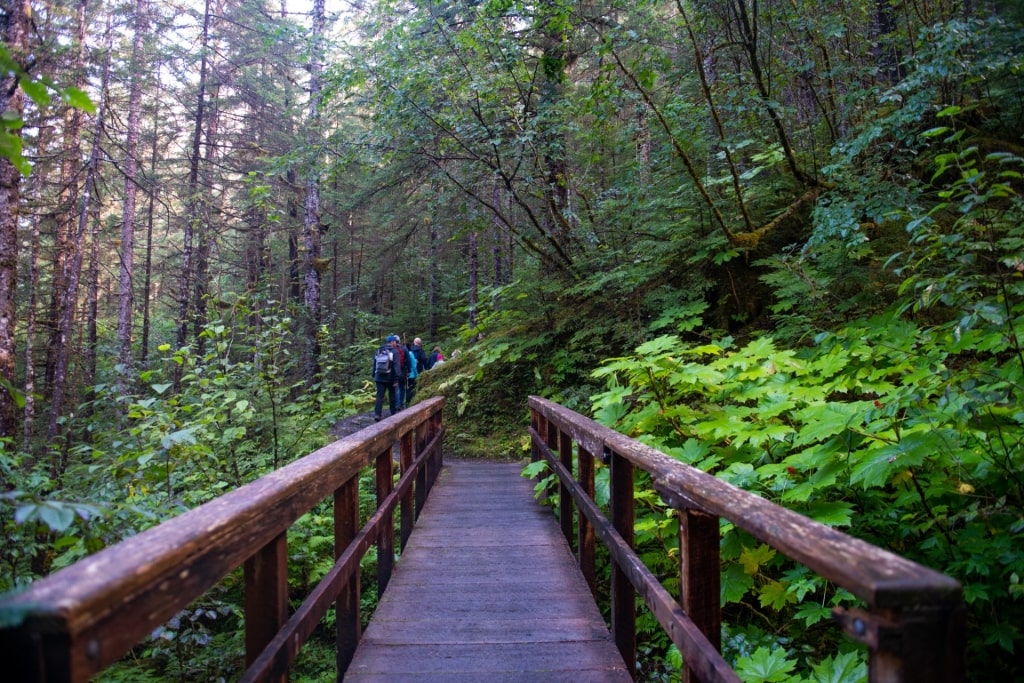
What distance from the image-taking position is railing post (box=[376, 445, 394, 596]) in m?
3.45

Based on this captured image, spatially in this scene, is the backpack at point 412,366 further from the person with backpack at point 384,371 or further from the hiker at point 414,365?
the person with backpack at point 384,371

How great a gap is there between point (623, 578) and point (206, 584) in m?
1.97

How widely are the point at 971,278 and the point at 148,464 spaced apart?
550 cm

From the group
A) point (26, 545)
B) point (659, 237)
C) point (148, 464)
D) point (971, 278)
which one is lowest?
point (26, 545)

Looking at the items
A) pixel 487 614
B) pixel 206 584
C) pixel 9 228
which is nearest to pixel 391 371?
pixel 9 228

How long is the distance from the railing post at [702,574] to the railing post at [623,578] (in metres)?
0.83

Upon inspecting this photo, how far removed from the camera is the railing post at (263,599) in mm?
1663

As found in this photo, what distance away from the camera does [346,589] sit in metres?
2.62

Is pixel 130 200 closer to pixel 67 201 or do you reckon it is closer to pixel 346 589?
pixel 67 201

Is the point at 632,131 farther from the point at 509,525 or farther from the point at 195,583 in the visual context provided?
the point at 195,583

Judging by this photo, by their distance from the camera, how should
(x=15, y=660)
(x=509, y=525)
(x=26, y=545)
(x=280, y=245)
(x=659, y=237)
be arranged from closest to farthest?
(x=15, y=660), (x=26, y=545), (x=509, y=525), (x=659, y=237), (x=280, y=245)

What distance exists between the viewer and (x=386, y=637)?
282cm

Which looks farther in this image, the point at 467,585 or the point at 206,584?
the point at 467,585

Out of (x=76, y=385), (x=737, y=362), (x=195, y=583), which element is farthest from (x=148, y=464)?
(x=76, y=385)
